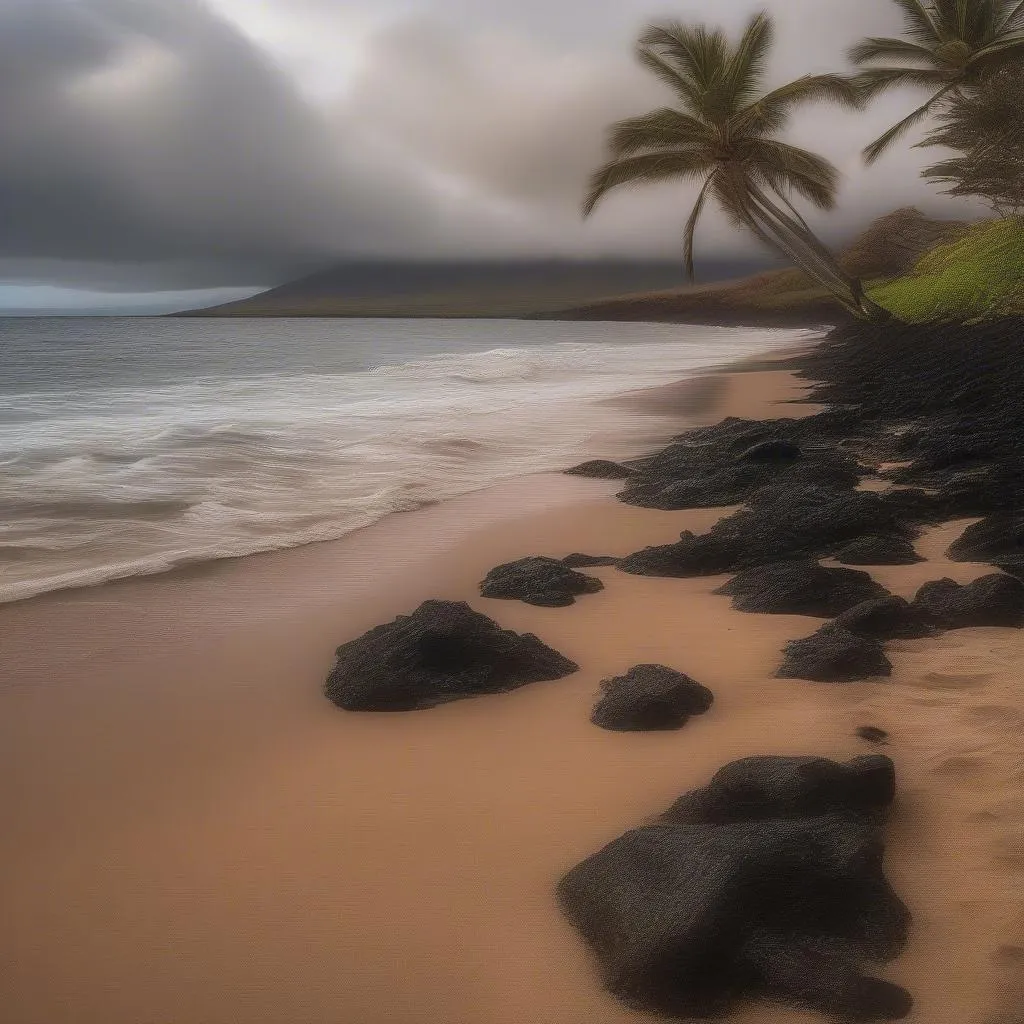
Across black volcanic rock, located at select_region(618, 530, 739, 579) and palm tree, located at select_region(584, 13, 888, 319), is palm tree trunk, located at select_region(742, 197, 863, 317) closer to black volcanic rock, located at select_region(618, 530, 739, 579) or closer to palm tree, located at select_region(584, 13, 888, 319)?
palm tree, located at select_region(584, 13, 888, 319)

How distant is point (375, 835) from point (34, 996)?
873 millimetres

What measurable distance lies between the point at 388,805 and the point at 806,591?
2.30 m

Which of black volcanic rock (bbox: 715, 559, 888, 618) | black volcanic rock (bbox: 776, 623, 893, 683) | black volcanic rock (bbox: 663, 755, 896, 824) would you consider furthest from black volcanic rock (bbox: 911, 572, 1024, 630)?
black volcanic rock (bbox: 663, 755, 896, 824)

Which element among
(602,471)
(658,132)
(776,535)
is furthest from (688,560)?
(658,132)

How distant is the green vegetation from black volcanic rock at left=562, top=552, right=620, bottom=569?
12469 millimetres

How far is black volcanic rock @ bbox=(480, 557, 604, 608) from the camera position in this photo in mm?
4523

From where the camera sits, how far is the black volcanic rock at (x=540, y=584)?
4523 mm

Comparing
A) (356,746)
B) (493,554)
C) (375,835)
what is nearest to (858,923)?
(375,835)

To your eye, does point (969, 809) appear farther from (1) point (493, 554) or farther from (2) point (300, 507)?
(2) point (300, 507)

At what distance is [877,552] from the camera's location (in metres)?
4.83

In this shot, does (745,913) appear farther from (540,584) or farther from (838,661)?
(540,584)

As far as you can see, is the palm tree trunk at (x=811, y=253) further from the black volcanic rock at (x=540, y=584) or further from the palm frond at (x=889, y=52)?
the black volcanic rock at (x=540, y=584)

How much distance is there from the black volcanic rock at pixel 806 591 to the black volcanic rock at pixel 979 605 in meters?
0.33

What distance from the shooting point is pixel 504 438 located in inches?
470
